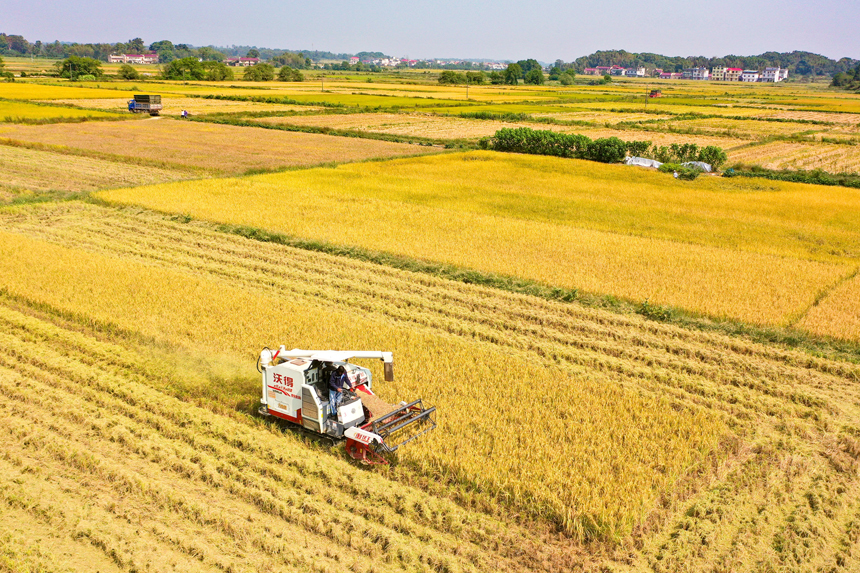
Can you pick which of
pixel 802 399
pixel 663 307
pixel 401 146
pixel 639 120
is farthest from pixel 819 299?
pixel 639 120

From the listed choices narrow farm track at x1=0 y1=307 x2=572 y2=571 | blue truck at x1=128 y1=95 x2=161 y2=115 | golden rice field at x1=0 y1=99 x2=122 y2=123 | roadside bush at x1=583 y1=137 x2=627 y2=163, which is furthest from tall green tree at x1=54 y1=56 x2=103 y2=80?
narrow farm track at x1=0 y1=307 x2=572 y2=571

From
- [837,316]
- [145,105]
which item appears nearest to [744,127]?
[837,316]

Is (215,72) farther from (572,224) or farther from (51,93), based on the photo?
(572,224)

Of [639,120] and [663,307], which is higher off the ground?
[639,120]

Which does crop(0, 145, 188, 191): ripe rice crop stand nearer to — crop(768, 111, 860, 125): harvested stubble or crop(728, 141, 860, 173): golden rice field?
crop(728, 141, 860, 173): golden rice field

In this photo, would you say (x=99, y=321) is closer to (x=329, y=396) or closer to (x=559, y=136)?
(x=329, y=396)
